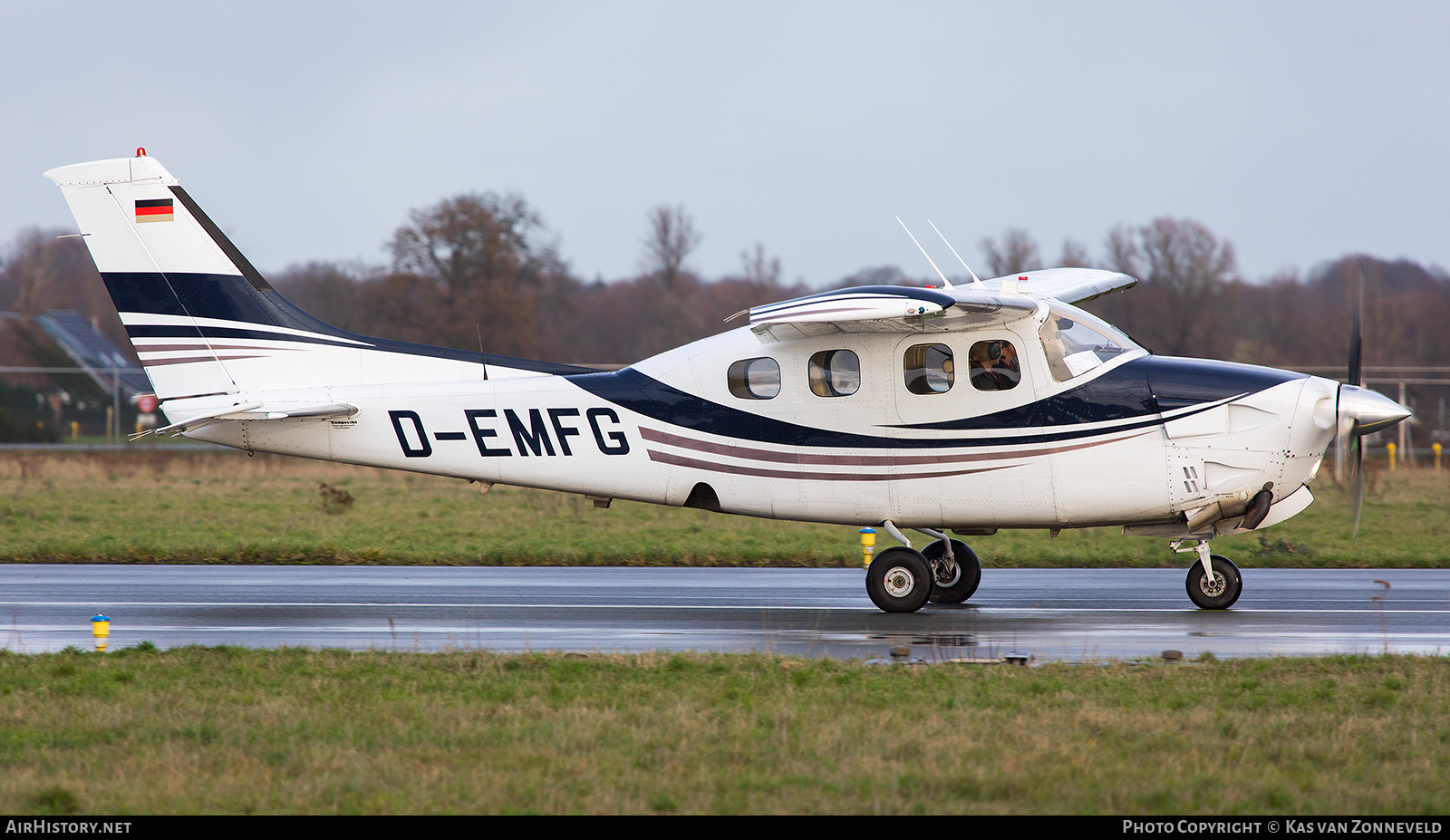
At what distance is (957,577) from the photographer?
1210 cm

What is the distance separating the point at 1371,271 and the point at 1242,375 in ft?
114

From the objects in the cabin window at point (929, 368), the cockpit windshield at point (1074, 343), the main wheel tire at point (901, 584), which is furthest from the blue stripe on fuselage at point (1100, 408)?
the main wheel tire at point (901, 584)

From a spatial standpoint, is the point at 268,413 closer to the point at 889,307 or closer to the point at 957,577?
the point at 889,307

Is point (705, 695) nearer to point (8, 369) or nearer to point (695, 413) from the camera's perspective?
point (695, 413)

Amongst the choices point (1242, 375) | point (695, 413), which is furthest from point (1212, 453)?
point (695, 413)

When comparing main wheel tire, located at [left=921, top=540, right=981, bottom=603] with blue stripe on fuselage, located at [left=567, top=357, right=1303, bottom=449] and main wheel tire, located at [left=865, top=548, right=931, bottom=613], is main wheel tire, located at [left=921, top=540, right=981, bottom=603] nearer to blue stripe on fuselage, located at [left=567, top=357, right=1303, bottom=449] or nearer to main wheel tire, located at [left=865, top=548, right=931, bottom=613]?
main wheel tire, located at [left=865, top=548, right=931, bottom=613]

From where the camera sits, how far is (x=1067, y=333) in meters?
11.0

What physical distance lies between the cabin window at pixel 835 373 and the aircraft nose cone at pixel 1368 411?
4.18 meters

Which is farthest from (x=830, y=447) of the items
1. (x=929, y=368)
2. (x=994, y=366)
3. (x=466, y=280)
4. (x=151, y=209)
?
(x=466, y=280)

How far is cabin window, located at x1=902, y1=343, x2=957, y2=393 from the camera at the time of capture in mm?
11016

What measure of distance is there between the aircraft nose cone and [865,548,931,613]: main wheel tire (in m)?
3.83

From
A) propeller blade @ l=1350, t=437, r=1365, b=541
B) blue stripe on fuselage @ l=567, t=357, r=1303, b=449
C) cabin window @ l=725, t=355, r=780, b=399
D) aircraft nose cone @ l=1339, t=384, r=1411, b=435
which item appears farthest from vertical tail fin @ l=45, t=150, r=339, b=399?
propeller blade @ l=1350, t=437, r=1365, b=541

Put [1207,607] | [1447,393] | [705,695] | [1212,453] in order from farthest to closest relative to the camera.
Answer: [1447,393] → [1207,607] → [1212,453] → [705,695]

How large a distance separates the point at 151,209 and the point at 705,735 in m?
8.95
